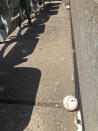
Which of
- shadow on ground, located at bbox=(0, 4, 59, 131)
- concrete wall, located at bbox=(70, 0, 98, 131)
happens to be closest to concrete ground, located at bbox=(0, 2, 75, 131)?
shadow on ground, located at bbox=(0, 4, 59, 131)

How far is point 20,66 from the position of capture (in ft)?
13.9

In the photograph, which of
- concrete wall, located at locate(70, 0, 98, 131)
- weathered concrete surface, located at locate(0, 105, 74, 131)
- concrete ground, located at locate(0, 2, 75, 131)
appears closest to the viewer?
concrete wall, located at locate(70, 0, 98, 131)

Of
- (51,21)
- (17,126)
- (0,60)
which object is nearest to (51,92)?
(17,126)

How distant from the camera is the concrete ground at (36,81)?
2641mm

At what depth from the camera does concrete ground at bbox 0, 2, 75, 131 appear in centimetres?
264

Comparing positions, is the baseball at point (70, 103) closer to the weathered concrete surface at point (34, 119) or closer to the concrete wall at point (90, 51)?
the weathered concrete surface at point (34, 119)

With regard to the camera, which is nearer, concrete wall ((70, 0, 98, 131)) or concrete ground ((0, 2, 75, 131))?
concrete wall ((70, 0, 98, 131))

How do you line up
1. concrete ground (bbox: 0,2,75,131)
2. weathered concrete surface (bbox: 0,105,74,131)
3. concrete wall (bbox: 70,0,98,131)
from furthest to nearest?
concrete ground (bbox: 0,2,75,131)
weathered concrete surface (bbox: 0,105,74,131)
concrete wall (bbox: 70,0,98,131)

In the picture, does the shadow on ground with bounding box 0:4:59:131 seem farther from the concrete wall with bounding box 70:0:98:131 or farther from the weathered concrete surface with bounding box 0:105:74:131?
the concrete wall with bounding box 70:0:98:131

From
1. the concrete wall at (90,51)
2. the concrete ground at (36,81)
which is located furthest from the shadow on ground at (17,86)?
the concrete wall at (90,51)

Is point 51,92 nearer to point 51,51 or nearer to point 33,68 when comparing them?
point 33,68

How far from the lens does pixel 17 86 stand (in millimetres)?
3484

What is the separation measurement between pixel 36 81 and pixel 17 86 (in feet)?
1.42

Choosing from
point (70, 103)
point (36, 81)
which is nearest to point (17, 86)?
point (36, 81)
